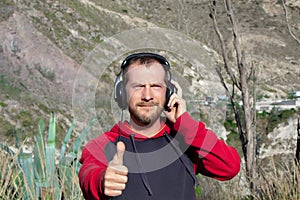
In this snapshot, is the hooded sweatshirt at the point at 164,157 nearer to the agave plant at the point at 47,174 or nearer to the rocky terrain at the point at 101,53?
the rocky terrain at the point at 101,53

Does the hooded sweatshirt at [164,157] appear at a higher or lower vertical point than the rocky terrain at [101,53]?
lower

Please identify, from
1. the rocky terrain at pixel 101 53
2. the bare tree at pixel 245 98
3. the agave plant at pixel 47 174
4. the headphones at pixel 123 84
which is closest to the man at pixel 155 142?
the headphones at pixel 123 84

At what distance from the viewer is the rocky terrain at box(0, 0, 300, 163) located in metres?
1.62

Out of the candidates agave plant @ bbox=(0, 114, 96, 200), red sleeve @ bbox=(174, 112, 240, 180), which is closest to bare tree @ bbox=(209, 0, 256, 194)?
agave plant @ bbox=(0, 114, 96, 200)

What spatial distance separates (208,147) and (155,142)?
181 millimetres

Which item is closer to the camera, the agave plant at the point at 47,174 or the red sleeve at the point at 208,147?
the red sleeve at the point at 208,147

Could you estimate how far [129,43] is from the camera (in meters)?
1.59

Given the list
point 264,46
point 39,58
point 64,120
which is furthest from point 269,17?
point 64,120

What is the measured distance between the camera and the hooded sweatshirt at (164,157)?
4.77 ft

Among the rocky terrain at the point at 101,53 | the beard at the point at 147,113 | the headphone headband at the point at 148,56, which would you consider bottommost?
the beard at the point at 147,113

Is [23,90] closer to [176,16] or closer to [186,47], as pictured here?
[186,47]

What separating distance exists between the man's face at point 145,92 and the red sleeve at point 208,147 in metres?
0.09

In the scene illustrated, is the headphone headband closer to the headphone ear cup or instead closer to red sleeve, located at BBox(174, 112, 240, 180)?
the headphone ear cup

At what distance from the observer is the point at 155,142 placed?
59.3 inches
